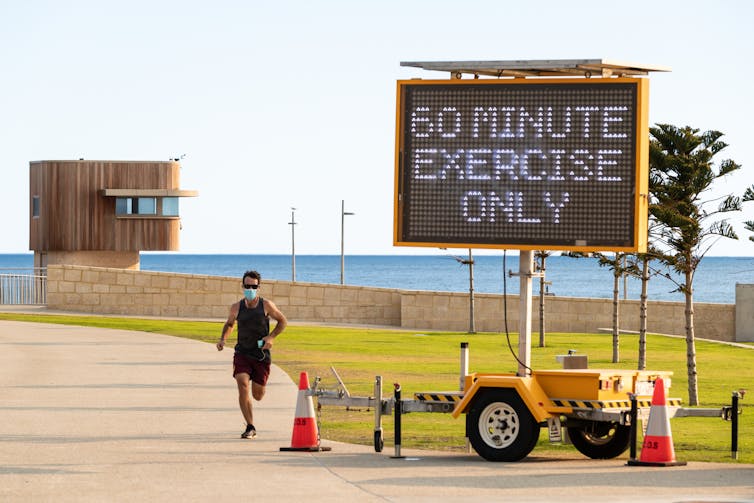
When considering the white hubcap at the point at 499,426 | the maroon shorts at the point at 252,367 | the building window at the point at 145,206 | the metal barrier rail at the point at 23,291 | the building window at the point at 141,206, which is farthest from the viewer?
the building window at the point at 145,206

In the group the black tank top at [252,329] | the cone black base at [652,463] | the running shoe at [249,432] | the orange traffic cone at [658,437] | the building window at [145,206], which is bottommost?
the running shoe at [249,432]

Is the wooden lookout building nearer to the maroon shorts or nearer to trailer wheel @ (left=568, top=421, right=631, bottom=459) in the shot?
the maroon shorts

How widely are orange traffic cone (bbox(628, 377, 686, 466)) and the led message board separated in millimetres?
1711

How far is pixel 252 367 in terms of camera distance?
15.7 m

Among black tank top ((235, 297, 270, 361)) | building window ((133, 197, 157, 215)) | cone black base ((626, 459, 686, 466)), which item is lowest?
cone black base ((626, 459, 686, 466))

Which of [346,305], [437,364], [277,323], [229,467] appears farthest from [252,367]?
[346,305]

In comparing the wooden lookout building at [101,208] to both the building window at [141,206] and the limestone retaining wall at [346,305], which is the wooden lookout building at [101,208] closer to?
the building window at [141,206]

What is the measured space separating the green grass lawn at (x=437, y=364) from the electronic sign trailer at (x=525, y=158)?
2.34m

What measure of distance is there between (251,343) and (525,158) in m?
3.63

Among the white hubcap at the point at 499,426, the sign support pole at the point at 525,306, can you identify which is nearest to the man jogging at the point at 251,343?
the sign support pole at the point at 525,306

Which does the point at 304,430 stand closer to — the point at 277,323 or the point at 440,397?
the point at 440,397

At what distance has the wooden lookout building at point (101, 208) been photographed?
6003cm

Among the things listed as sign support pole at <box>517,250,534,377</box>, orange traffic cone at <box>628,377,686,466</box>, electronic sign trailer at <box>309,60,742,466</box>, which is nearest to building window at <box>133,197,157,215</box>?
electronic sign trailer at <box>309,60,742,466</box>

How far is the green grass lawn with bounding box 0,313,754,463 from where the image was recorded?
16.3 metres
